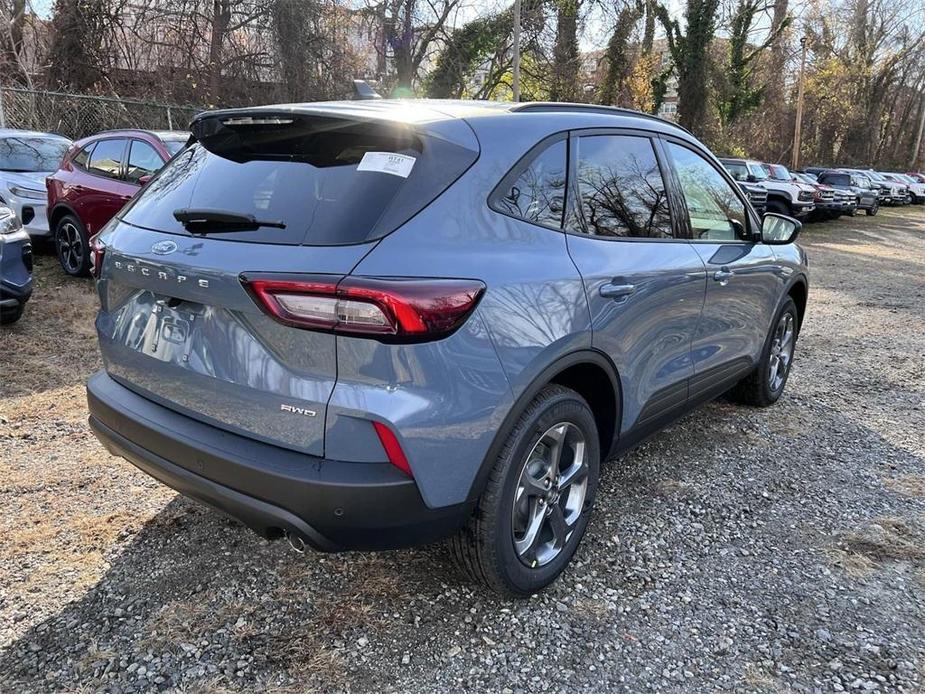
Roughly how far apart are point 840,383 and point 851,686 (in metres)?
3.66

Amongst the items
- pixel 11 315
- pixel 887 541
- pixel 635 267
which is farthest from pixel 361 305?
pixel 11 315

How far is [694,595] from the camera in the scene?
109 inches

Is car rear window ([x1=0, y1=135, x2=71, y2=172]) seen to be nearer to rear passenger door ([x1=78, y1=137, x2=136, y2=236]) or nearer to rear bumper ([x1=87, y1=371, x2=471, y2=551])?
rear passenger door ([x1=78, y1=137, x2=136, y2=236])

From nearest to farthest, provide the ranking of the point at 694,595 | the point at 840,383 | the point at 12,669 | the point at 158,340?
the point at 12,669 → the point at 158,340 → the point at 694,595 → the point at 840,383

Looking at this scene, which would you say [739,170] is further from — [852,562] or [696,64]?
[852,562]

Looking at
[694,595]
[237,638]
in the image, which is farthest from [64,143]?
[694,595]

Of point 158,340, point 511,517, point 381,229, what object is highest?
point 381,229

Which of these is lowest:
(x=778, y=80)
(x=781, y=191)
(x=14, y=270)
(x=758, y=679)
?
(x=758, y=679)

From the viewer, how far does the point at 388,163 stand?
87.3 inches

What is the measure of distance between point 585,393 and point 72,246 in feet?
22.9

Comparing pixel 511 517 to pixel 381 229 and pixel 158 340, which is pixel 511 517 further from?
pixel 158 340

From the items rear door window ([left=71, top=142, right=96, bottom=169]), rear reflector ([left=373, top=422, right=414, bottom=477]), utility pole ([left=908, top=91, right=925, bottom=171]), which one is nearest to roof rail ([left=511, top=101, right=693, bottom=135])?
rear reflector ([left=373, top=422, right=414, bottom=477])

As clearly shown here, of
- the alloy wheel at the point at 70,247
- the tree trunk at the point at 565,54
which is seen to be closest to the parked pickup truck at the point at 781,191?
the tree trunk at the point at 565,54

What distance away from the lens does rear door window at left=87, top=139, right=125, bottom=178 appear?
7516mm
